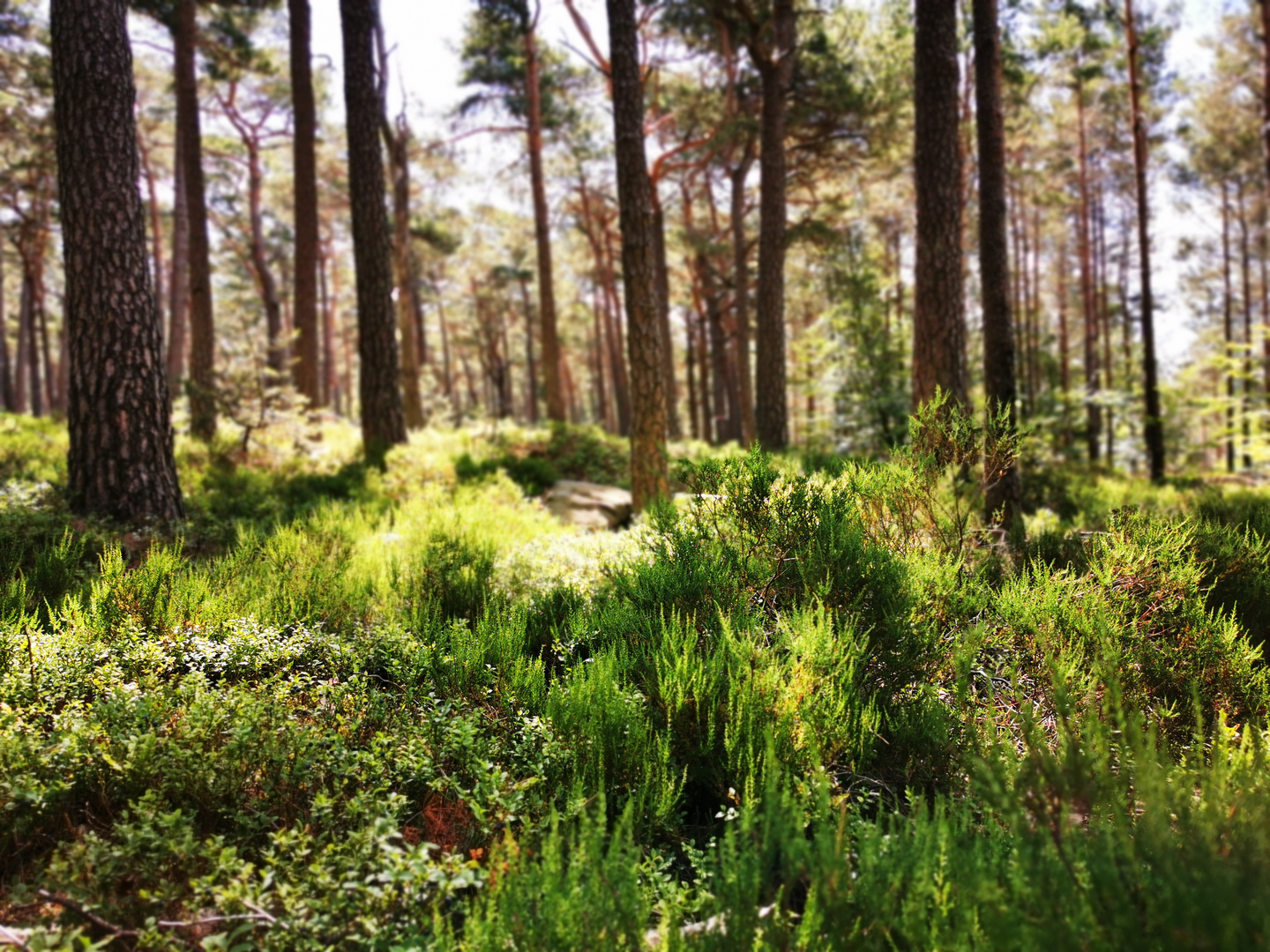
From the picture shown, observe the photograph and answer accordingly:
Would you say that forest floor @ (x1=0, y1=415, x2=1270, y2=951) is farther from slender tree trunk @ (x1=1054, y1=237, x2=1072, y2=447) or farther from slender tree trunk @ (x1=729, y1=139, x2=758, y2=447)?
slender tree trunk @ (x1=1054, y1=237, x2=1072, y2=447)

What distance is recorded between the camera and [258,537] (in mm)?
4863

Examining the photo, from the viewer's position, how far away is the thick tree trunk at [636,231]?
7.32m

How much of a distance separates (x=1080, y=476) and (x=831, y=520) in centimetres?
1052

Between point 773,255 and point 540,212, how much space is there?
6.24m

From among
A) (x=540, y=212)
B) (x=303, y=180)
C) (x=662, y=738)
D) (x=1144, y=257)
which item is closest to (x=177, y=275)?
(x=303, y=180)

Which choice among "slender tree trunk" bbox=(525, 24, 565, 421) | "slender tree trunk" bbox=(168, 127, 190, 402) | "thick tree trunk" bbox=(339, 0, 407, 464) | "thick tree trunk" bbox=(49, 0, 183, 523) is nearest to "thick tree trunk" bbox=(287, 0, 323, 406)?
"thick tree trunk" bbox=(339, 0, 407, 464)

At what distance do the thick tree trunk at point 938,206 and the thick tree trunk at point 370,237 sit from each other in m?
6.86

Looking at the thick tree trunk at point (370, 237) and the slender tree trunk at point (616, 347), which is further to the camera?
the slender tree trunk at point (616, 347)

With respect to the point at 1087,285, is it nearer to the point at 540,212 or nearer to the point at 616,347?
the point at 616,347

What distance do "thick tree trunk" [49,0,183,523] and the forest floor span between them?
0.54 metres

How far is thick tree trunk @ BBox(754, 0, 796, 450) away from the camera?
37.6 feet

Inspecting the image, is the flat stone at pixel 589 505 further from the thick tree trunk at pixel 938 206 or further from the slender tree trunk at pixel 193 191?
the slender tree trunk at pixel 193 191

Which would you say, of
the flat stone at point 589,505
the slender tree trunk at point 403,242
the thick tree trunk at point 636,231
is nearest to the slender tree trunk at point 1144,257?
the flat stone at point 589,505

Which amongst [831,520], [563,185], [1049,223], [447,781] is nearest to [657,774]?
[447,781]
